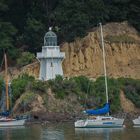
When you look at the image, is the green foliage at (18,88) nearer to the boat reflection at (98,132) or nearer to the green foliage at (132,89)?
the green foliage at (132,89)

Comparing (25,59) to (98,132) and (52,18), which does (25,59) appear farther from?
(98,132)

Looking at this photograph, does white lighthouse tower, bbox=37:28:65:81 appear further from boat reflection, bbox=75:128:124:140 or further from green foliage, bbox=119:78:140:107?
boat reflection, bbox=75:128:124:140

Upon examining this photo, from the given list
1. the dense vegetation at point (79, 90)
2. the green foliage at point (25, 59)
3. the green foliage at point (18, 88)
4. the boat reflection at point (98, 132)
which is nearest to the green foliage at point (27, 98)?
the dense vegetation at point (79, 90)

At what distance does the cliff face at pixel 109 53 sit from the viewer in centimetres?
11744

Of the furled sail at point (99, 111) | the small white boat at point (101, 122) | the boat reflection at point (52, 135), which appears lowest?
the boat reflection at point (52, 135)

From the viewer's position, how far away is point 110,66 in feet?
389

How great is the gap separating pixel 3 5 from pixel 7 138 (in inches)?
1244

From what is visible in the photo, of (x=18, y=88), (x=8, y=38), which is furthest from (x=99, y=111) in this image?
(x=8, y=38)

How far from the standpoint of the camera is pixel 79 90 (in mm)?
110500

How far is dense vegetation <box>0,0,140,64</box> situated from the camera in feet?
383

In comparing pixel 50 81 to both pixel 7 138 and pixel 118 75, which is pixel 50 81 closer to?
pixel 118 75

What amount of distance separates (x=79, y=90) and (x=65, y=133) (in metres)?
18.6

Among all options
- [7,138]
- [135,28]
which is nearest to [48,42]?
[135,28]

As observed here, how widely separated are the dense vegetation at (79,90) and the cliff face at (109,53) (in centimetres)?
502
